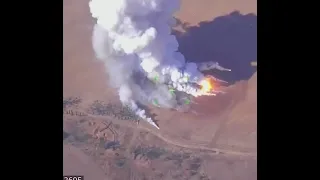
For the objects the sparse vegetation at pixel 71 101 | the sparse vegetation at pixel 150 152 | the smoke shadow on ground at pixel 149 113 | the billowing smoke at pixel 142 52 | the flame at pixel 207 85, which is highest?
the billowing smoke at pixel 142 52

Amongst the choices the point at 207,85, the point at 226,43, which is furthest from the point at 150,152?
the point at 226,43

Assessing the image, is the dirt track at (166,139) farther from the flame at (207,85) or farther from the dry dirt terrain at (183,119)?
the flame at (207,85)

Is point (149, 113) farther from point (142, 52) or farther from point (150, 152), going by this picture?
point (142, 52)

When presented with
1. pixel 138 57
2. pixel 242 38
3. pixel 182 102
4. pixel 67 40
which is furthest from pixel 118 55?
pixel 242 38

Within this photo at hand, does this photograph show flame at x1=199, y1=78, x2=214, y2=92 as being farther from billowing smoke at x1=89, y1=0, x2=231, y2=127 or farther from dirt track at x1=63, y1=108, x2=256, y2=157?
dirt track at x1=63, y1=108, x2=256, y2=157

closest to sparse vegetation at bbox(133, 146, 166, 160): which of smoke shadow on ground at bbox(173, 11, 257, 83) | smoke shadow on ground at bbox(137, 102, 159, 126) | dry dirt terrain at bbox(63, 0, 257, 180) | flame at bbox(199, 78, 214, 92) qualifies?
dry dirt terrain at bbox(63, 0, 257, 180)

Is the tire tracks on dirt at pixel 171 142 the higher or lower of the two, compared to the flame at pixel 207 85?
lower

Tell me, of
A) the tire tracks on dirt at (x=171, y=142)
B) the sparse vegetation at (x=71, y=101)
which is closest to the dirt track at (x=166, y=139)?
the tire tracks on dirt at (x=171, y=142)
